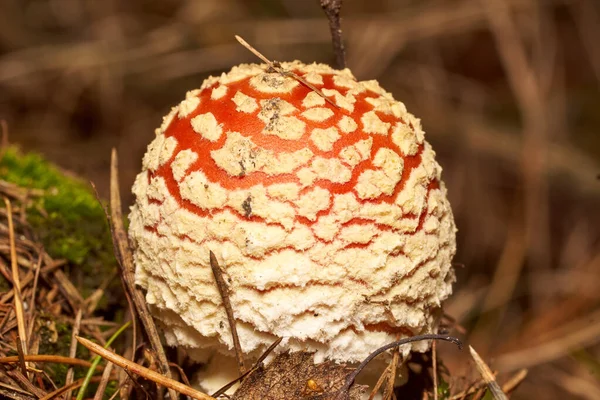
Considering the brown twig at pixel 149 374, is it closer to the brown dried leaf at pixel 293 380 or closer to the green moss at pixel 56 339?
the brown dried leaf at pixel 293 380

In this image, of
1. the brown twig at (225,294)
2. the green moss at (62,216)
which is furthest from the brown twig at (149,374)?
the green moss at (62,216)

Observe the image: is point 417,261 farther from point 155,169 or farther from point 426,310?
point 155,169

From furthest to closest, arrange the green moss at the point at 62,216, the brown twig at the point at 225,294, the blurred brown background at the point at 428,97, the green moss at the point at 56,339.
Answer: the blurred brown background at the point at 428,97
the green moss at the point at 62,216
the green moss at the point at 56,339
the brown twig at the point at 225,294

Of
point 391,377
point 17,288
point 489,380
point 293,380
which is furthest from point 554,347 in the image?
point 17,288

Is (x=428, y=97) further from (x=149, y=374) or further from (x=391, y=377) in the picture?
(x=149, y=374)

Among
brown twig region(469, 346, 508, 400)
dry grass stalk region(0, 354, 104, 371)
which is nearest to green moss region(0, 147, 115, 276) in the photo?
dry grass stalk region(0, 354, 104, 371)

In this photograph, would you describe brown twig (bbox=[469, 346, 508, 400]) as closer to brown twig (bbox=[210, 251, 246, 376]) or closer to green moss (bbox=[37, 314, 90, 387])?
brown twig (bbox=[210, 251, 246, 376])
